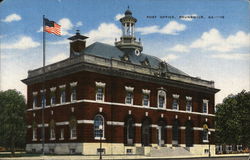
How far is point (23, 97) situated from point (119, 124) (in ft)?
27.2

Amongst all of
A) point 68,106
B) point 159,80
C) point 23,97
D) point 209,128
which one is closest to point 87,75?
point 68,106

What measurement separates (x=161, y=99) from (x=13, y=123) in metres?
13.7

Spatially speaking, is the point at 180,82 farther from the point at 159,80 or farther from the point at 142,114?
the point at 142,114

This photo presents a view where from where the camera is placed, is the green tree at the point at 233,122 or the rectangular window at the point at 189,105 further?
the rectangular window at the point at 189,105

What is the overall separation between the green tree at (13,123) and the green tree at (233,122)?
16133 mm

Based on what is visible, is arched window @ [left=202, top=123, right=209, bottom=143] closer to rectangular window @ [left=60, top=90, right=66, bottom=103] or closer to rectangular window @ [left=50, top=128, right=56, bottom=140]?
rectangular window @ [left=60, top=90, right=66, bottom=103]

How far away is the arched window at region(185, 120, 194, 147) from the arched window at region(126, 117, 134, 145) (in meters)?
6.51

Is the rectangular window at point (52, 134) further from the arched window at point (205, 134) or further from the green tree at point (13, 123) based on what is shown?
the arched window at point (205, 134)

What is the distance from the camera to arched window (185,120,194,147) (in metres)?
42.2

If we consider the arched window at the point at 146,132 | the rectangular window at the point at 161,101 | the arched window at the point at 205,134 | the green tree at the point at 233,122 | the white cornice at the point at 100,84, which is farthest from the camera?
the arched window at the point at 205,134

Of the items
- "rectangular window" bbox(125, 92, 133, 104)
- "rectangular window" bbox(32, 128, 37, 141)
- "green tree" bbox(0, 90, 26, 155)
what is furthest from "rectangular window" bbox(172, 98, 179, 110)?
"green tree" bbox(0, 90, 26, 155)

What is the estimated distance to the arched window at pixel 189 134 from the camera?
42250 mm

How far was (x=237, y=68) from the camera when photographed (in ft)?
89.5

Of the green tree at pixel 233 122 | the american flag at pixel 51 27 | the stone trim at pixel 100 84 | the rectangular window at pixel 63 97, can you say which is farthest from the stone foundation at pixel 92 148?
the american flag at pixel 51 27
